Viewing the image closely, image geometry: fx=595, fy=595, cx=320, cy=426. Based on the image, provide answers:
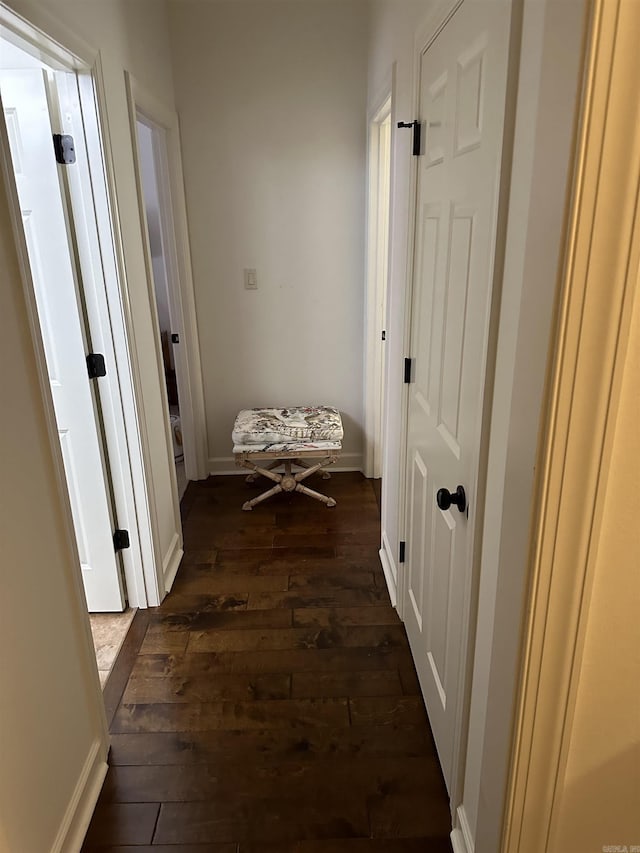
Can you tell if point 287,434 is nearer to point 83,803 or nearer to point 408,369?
point 408,369

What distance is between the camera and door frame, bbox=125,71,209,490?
280 cm

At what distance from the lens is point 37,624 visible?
1.42 meters

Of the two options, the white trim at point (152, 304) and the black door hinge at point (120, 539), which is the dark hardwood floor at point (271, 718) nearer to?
the white trim at point (152, 304)

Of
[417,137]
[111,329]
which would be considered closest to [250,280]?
[111,329]

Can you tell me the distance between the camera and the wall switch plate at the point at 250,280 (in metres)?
3.42

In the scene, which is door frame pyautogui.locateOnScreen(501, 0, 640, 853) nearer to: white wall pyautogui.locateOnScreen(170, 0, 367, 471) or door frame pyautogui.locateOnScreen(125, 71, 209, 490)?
door frame pyautogui.locateOnScreen(125, 71, 209, 490)

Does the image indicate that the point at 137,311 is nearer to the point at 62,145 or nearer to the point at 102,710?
the point at 62,145

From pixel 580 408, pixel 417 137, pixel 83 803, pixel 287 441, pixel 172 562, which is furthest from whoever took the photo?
pixel 287 441

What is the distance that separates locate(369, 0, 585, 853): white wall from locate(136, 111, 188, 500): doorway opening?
1860 millimetres

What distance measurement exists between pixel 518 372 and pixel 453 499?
1.67ft

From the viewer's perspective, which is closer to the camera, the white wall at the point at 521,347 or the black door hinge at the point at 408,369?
the white wall at the point at 521,347

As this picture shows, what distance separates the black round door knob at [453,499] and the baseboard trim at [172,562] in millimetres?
1573

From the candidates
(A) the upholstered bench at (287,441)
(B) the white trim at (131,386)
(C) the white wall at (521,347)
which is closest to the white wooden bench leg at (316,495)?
(A) the upholstered bench at (287,441)

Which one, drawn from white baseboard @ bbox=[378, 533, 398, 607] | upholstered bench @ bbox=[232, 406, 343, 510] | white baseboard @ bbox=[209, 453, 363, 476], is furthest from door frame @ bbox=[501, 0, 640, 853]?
white baseboard @ bbox=[209, 453, 363, 476]
